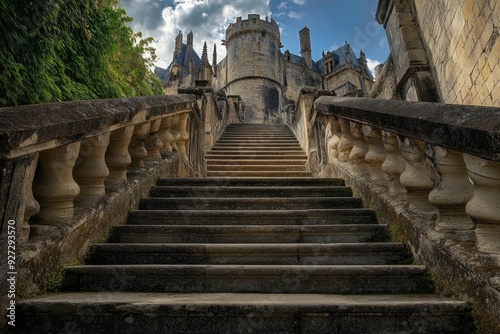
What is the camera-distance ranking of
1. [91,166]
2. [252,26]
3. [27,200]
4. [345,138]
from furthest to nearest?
1. [252,26]
2. [345,138]
3. [91,166]
4. [27,200]

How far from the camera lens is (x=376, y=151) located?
2.88 metres

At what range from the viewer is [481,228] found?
1.52m

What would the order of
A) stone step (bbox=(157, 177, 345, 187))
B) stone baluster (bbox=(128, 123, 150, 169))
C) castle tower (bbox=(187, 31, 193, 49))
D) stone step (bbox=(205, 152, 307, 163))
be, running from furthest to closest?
1. castle tower (bbox=(187, 31, 193, 49))
2. stone step (bbox=(205, 152, 307, 163))
3. stone step (bbox=(157, 177, 345, 187))
4. stone baluster (bbox=(128, 123, 150, 169))

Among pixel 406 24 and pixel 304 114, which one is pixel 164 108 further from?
pixel 304 114

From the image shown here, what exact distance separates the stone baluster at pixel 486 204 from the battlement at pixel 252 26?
2849cm

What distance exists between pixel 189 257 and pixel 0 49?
2.81 meters

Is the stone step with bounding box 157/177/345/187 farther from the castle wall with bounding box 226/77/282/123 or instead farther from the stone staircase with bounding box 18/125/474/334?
the castle wall with bounding box 226/77/282/123

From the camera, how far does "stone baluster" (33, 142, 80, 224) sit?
1989 mm

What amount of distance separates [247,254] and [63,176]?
1369 mm

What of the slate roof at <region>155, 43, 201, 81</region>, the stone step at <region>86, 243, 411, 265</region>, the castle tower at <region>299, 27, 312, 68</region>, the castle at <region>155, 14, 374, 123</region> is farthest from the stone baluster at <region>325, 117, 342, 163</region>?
the slate roof at <region>155, 43, 201, 81</region>

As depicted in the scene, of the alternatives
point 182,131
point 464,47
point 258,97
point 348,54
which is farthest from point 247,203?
point 348,54

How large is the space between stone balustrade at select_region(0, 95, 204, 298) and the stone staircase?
0.19 metres

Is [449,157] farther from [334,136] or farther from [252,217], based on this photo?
[334,136]

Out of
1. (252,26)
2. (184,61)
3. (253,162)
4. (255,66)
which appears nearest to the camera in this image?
(253,162)
